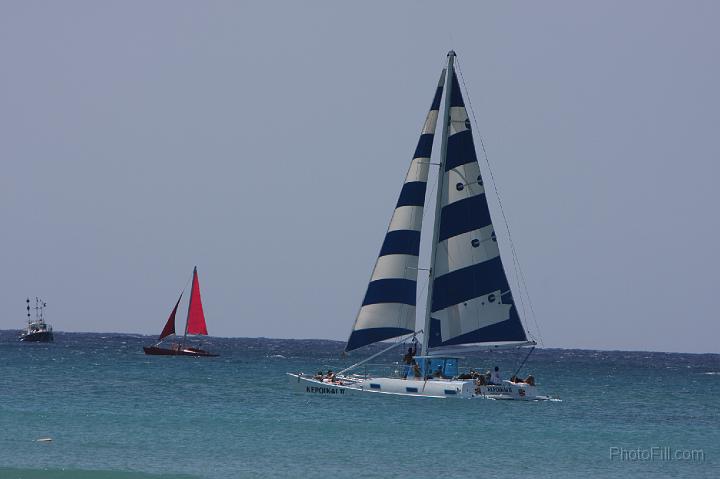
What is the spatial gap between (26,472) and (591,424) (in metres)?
30.8

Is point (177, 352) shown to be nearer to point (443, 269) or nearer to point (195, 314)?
point (195, 314)

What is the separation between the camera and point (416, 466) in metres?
41.4

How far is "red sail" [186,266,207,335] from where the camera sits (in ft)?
456

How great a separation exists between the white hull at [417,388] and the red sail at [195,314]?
72.3 m

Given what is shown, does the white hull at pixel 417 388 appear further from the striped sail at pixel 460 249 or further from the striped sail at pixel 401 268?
the striped sail at pixel 460 249

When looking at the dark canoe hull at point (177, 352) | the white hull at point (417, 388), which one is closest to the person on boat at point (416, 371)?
the white hull at point (417, 388)

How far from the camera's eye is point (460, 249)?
65.0m

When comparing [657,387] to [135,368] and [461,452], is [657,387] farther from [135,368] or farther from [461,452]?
[461,452]

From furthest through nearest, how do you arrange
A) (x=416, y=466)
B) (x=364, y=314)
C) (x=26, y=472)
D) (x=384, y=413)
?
(x=364, y=314) → (x=384, y=413) → (x=416, y=466) → (x=26, y=472)

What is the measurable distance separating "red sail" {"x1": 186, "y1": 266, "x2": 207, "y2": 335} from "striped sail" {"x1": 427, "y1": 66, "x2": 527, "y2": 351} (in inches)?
3019

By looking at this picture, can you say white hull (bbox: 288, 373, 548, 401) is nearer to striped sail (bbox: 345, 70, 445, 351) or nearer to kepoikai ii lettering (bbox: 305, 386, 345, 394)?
kepoikai ii lettering (bbox: 305, 386, 345, 394)

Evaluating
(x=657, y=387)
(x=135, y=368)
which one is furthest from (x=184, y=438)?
(x=657, y=387)

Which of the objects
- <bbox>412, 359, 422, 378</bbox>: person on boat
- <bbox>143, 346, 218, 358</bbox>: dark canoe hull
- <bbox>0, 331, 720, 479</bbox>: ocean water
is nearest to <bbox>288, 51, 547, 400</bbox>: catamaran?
<bbox>412, 359, 422, 378</bbox>: person on boat

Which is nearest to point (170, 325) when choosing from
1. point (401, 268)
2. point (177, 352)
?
point (177, 352)
